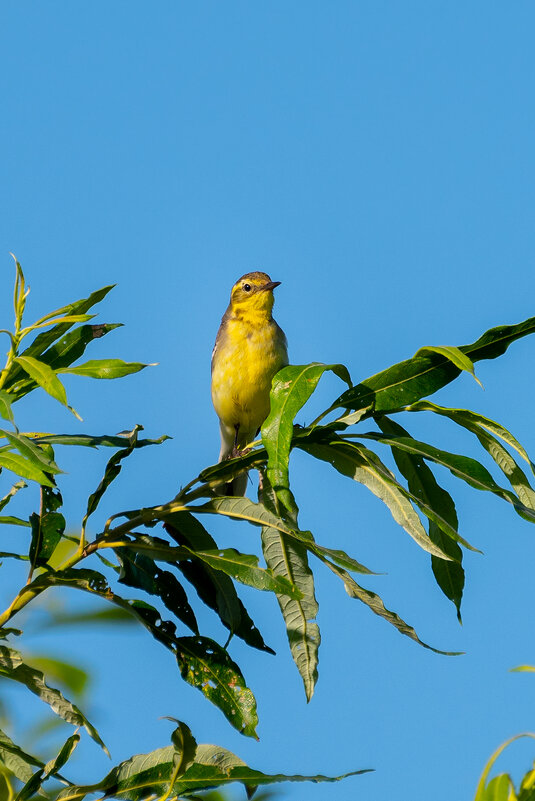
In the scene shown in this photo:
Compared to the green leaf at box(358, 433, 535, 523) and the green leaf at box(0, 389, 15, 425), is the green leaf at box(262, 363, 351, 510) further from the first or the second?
the green leaf at box(0, 389, 15, 425)

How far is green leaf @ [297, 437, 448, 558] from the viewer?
10.4 feet

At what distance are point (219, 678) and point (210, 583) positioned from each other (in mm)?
406

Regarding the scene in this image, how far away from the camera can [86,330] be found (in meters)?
3.85

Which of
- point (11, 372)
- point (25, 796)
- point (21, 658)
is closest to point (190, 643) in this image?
point (21, 658)

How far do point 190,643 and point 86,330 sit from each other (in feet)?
3.94

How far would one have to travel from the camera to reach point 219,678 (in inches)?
131

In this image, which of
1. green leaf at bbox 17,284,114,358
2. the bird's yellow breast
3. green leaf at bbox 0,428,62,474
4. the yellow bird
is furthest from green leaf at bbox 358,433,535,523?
the bird's yellow breast

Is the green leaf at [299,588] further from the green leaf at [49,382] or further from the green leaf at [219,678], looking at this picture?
the green leaf at [49,382]

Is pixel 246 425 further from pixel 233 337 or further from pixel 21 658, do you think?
pixel 21 658

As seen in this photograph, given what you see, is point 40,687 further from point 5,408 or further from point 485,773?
point 485,773

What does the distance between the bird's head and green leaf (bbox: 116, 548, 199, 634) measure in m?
4.31

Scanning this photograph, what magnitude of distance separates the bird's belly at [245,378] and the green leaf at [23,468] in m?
3.79

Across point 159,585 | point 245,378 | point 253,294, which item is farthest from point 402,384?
point 253,294

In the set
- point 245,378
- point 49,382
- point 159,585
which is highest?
point 245,378
